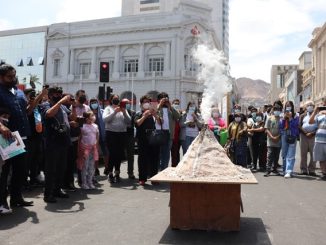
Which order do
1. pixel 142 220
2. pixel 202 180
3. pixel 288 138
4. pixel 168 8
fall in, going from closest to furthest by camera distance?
pixel 202 180
pixel 142 220
pixel 288 138
pixel 168 8

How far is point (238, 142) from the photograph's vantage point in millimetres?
10594

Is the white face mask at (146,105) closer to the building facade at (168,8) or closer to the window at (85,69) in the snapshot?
the window at (85,69)

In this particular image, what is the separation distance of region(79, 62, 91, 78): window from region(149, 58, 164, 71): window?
1035 centimetres

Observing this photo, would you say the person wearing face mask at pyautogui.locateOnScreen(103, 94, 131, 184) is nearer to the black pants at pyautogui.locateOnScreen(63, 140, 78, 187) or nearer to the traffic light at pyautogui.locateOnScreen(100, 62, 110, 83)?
the black pants at pyautogui.locateOnScreen(63, 140, 78, 187)

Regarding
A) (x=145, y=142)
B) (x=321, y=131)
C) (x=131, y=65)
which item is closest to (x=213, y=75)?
(x=145, y=142)

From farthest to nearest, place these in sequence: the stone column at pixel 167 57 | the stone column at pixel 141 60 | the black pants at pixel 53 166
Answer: the stone column at pixel 141 60
the stone column at pixel 167 57
the black pants at pixel 53 166

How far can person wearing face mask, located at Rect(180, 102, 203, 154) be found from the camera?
32.9ft

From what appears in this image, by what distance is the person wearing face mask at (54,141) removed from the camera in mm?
6574

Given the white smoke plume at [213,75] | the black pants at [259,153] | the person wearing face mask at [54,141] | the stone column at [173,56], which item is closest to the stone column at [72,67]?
the stone column at [173,56]

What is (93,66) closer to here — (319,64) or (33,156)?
(319,64)

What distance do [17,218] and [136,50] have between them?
52191mm

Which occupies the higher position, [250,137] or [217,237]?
[250,137]

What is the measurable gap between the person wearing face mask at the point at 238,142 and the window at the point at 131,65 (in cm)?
4692

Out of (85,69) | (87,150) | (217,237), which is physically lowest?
(217,237)
